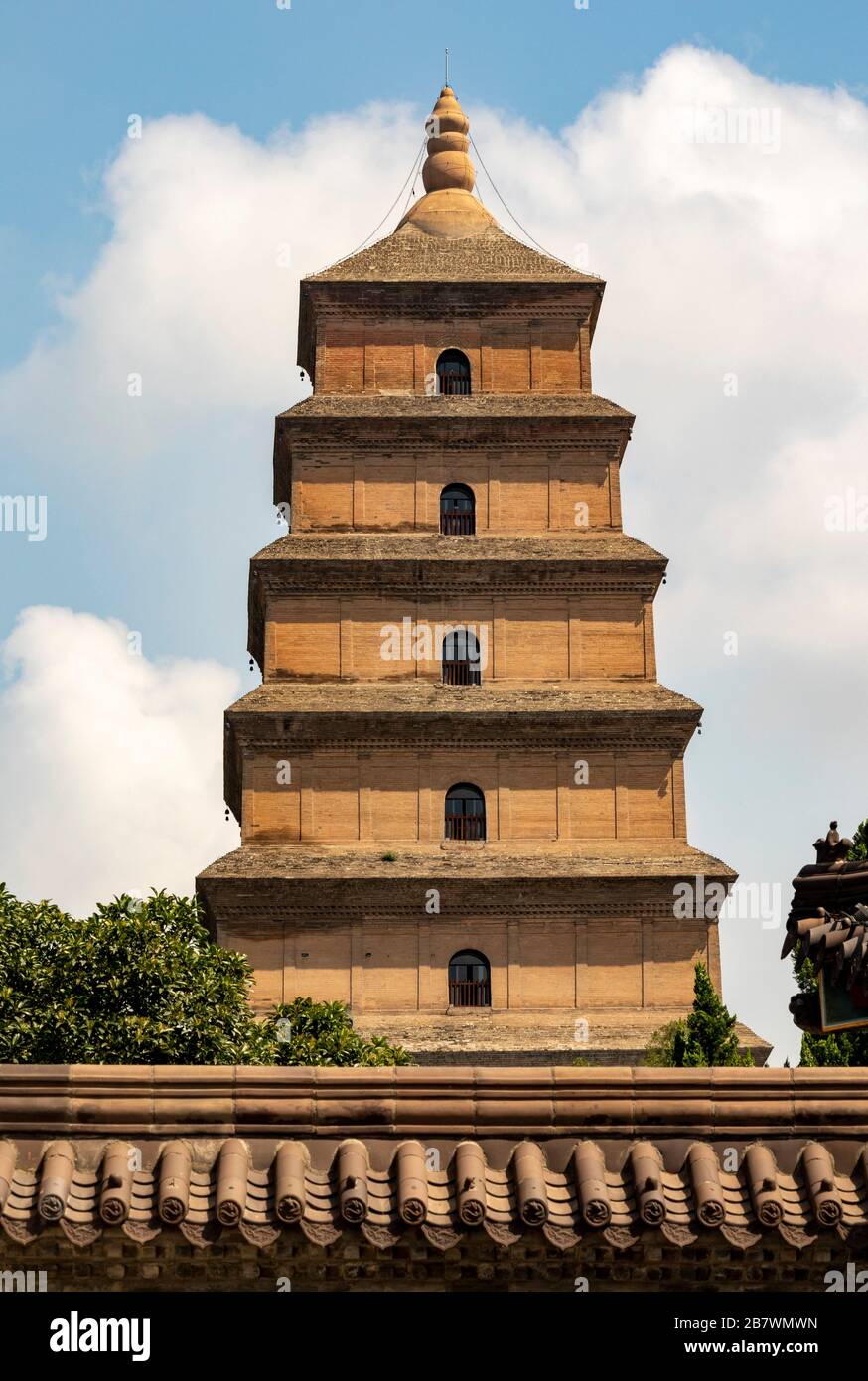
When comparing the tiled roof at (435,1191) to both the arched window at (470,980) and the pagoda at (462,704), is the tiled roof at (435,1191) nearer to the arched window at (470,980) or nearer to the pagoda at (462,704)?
the pagoda at (462,704)

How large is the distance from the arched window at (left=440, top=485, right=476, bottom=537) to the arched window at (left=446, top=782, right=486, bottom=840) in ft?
17.9

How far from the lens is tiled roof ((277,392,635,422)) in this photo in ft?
147

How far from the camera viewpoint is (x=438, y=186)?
50281 millimetres

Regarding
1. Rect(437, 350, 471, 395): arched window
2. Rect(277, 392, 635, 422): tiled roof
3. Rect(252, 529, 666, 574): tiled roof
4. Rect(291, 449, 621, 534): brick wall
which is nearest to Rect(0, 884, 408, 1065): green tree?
Rect(252, 529, 666, 574): tiled roof

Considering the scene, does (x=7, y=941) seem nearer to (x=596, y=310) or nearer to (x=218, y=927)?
(x=218, y=927)

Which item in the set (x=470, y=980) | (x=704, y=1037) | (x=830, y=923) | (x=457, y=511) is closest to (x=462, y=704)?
(x=457, y=511)

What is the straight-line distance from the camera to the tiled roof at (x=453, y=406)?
44.8 meters

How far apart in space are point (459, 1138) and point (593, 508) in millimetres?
33241

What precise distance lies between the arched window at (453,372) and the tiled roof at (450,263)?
4.94 ft

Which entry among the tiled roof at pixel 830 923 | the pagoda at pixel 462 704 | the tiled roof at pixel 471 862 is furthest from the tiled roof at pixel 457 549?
the tiled roof at pixel 830 923

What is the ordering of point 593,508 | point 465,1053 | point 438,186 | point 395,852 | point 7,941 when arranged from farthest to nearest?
point 438,186 → point 593,508 → point 395,852 → point 465,1053 → point 7,941

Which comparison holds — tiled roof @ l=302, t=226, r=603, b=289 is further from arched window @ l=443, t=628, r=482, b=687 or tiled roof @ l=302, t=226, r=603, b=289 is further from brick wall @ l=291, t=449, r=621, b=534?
arched window @ l=443, t=628, r=482, b=687
